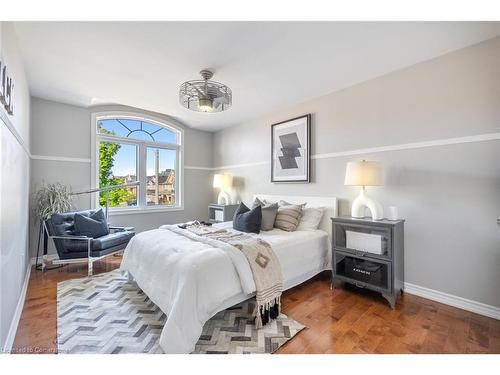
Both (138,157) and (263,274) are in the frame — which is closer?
(263,274)

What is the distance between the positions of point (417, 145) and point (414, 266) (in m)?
1.33

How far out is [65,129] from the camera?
3.84 m

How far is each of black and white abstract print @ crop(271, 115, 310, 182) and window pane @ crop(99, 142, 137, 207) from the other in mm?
2765

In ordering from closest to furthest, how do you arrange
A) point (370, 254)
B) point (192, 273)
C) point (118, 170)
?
point (192, 273) < point (370, 254) < point (118, 170)

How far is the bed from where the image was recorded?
1670 millimetres

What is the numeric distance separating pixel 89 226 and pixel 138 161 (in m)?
1.69

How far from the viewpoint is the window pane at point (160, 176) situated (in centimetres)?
478

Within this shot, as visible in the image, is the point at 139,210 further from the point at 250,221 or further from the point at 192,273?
the point at 192,273

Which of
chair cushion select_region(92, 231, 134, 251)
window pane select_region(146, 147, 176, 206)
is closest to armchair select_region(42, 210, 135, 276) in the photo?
chair cushion select_region(92, 231, 134, 251)

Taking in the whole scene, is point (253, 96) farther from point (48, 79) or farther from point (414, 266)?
point (414, 266)

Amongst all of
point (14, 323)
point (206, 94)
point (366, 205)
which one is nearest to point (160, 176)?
point (206, 94)

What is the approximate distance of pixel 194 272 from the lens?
1756 mm

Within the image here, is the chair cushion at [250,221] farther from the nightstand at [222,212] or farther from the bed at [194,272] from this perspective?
the nightstand at [222,212]
